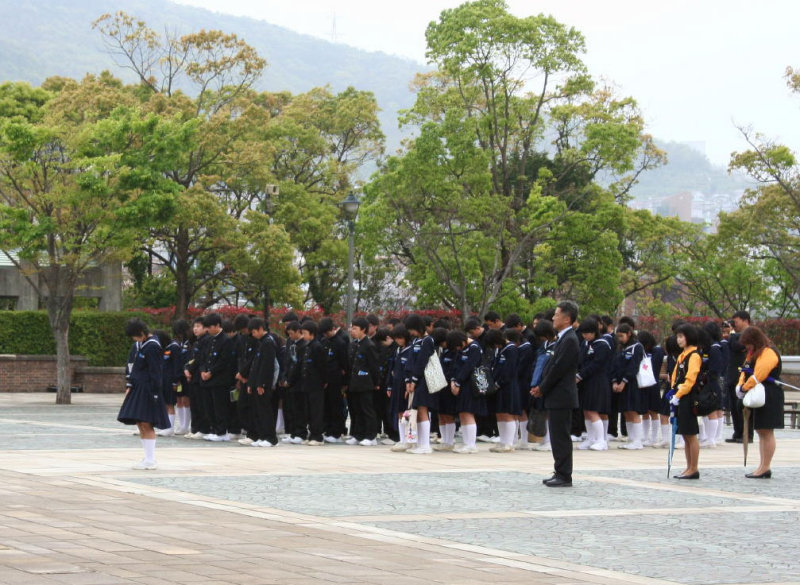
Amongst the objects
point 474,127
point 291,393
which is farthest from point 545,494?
point 474,127

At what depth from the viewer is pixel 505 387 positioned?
16938 millimetres

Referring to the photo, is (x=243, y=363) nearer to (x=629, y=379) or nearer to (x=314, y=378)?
(x=314, y=378)

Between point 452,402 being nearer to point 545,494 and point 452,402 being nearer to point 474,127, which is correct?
point 545,494

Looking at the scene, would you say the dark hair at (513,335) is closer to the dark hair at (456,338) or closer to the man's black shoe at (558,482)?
the dark hair at (456,338)

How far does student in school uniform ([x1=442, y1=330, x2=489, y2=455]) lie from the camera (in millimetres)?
16438

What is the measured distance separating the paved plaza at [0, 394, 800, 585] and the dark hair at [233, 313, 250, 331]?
255 centimetres

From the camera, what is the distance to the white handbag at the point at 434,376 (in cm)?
1602

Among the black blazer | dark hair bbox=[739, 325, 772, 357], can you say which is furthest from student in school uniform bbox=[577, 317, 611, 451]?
the black blazer

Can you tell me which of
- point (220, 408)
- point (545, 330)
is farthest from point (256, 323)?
point (545, 330)

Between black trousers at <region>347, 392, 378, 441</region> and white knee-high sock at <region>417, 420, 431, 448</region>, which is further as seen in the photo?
black trousers at <region>347, 392, 378, 441</region>

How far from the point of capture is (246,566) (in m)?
7.32

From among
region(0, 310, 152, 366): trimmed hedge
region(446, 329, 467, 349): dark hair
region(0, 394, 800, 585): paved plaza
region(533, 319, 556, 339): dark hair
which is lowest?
region(0, 394, 800, 585): paved plaza

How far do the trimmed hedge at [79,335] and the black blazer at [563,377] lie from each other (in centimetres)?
2624

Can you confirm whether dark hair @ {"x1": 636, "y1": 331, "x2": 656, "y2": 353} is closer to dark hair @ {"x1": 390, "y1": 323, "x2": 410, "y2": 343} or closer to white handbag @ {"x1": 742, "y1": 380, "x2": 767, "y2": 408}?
dark hair @ {"x1": 390, "y1": 323, "x2": 410, "y2": 343}
